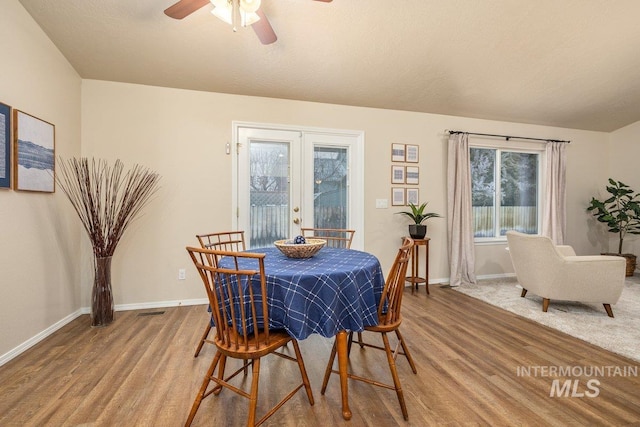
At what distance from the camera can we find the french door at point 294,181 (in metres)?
3.45

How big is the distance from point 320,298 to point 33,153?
2599 mm

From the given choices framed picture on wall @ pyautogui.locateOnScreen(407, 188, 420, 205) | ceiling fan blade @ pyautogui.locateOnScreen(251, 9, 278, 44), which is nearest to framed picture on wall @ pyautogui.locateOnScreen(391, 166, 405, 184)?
framed picture on wall @ pyautogui.locateOnScreen(407, 188, 420, 205)

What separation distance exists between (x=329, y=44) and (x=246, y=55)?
81 cm

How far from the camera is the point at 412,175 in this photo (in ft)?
13.4

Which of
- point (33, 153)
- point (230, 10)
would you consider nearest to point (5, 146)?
point (33, 153)

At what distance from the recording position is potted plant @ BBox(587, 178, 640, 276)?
452 cm

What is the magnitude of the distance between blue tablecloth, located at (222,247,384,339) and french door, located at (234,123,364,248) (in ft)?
6.42

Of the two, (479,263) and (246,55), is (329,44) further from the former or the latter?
(479,263)

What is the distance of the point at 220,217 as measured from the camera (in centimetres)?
335

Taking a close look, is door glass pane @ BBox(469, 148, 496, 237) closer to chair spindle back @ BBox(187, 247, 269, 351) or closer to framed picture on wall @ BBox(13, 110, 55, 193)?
chair spindle back @ BBox(187, 247, 269, 351)

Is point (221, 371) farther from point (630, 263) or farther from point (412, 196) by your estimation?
point (630, 263)

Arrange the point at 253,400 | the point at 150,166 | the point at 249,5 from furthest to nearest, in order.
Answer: the point at 150,166
the point at 249,5
the point at 253,400

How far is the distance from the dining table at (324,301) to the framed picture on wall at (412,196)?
2645 millimetres

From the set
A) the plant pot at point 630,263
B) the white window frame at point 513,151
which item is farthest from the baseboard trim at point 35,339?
the plant pot at point 630,263
